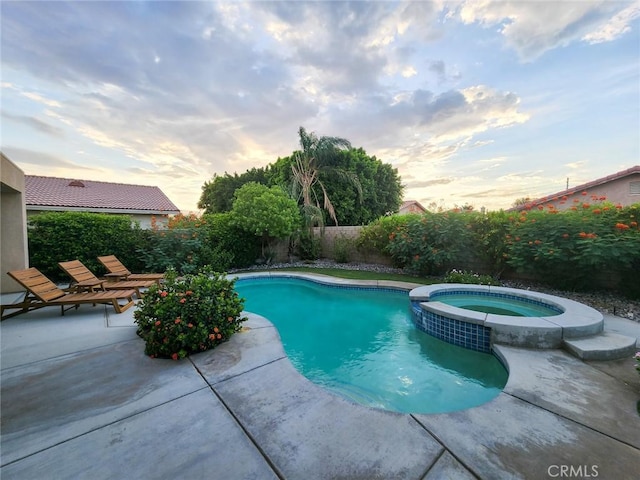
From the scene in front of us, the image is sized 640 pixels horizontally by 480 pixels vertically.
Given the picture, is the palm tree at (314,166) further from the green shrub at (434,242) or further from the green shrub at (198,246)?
the green shrub at (434,242)

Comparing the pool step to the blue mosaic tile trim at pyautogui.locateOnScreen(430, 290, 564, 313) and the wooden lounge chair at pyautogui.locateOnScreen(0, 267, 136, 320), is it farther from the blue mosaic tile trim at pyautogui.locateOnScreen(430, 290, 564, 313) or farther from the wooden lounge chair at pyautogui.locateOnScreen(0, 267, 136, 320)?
the wooden lounge chair at pyautogui.locateOnScreen(0, 267, 136, 320)

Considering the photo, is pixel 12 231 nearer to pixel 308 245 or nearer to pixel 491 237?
pixel 308 245

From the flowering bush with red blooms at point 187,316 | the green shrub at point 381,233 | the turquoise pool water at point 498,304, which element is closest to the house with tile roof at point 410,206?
the green shrub at point 381,233

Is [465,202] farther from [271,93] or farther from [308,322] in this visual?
[271,93]

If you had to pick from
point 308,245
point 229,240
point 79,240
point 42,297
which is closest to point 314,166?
point 308,245

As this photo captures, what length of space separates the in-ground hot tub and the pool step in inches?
4.3

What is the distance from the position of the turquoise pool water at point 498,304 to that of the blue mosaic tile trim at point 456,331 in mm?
1249

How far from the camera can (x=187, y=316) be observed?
3336mm

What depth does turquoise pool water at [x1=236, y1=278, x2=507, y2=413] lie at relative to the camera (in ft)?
10.2

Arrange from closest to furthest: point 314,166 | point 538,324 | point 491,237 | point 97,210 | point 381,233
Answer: point 538,324 < point 491,237 < point 381,233 < point 97,210 < point 314,166

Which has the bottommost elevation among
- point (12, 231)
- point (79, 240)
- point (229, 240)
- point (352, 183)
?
point (229, 240)

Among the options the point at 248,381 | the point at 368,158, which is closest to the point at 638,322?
the point at 248,381

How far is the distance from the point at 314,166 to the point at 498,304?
1241 centimetres

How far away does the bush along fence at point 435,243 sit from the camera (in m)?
5.91
